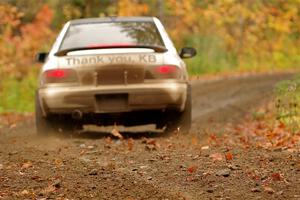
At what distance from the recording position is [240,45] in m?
31.2

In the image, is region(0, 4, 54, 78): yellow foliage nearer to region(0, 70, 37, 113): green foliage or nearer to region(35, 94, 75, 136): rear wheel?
region(0, 70, 37, 113): green foliage

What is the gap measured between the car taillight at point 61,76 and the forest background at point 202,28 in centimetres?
988

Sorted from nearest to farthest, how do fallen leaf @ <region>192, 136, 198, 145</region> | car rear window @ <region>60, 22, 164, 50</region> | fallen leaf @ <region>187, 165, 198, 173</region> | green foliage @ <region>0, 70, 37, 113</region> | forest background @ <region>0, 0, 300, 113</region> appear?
fallen leaf @ <region>187, 165, 198, 173</region>
fallen leaf @ <region>192, 136, 198, 145</region>
car rear window @ <region>60, 22, 164, 50</region>
green foliage @ <region>0, 70, 37, 113</region>
forest background @ <region>0, 0, 300, 113</region>

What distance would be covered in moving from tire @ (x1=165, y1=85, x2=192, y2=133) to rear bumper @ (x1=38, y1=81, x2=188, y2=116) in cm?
48

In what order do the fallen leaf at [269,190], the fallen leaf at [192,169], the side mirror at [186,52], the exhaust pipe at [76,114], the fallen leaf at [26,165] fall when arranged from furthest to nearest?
the side mirror at [186,52]
the exhaust pipe at [76,114]
the fallen leaf at [26,165]
the fallen leaf at [192,169]
the fallen leaf at [269,190]

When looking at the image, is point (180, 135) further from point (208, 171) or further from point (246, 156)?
point (208, 171)

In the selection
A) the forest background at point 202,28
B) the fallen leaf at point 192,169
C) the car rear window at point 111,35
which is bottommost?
the forest background at point 202,28

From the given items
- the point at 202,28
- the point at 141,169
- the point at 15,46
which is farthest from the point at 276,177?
the point at 202,28

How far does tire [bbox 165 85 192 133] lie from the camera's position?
10109mm

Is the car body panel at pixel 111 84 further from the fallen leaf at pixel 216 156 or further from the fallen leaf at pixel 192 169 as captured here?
the fallen leaf at pixel 192 169

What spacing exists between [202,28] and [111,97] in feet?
65.1

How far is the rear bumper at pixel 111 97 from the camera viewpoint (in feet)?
31.1

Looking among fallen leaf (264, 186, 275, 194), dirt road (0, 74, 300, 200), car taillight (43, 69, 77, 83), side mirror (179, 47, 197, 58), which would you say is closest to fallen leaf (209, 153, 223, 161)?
dirt road (0, 74, 300, 200)

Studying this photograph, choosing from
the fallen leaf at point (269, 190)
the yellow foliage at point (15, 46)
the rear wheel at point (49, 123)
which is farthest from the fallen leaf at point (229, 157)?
the yellow foliage at point (15, 46)
